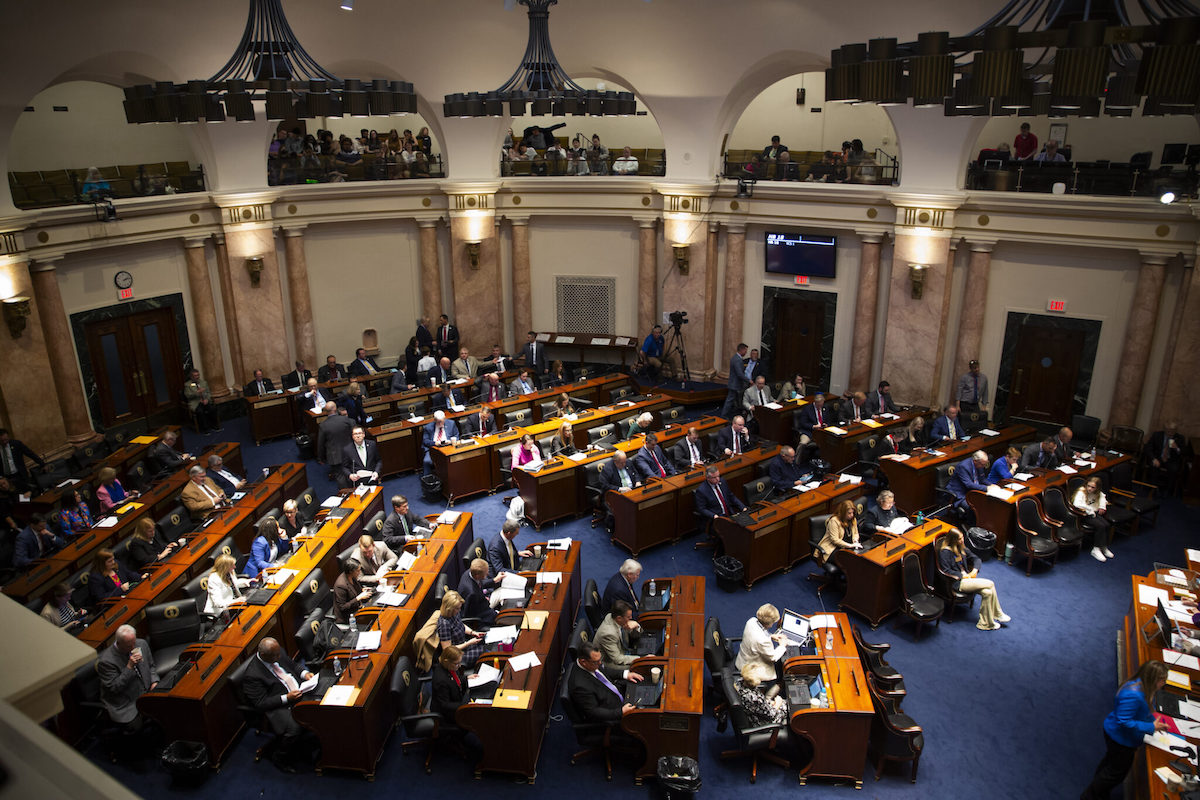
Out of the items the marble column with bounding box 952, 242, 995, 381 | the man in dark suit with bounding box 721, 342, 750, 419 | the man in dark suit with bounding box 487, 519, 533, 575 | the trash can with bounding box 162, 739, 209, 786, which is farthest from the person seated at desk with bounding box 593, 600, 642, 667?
the marble column with bounding box 952, 242, 995, 381

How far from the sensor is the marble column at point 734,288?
17.1 m

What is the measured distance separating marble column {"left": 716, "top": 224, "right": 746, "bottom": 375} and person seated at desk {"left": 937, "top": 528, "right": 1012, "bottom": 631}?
854 cm

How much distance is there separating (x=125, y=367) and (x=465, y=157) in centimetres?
795

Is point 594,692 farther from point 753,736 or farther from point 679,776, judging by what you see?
point 753,736

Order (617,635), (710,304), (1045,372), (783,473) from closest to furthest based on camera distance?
(617,635) < (783,473) < (1045,372) < (710,304)

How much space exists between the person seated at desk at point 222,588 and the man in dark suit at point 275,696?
4.75 ft

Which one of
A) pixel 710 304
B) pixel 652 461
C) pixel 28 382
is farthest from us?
pixel 710 304

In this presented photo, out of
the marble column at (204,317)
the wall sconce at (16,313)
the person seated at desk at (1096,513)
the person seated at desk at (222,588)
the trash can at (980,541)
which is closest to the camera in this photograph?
the person seated at desk at (222,588)

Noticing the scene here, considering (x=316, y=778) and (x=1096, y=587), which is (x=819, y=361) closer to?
(x=1096, y=587)

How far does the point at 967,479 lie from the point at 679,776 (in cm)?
665

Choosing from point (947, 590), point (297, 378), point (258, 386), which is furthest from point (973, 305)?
point (258, 386)

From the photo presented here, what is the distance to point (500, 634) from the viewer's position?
25.6ft

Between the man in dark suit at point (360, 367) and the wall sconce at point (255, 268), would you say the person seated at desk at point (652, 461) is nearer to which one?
the man in dark suit at point (360, 367)

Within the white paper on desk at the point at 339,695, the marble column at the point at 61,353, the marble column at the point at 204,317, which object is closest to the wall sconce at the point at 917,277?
the white paper on desk at the point at 339,695
